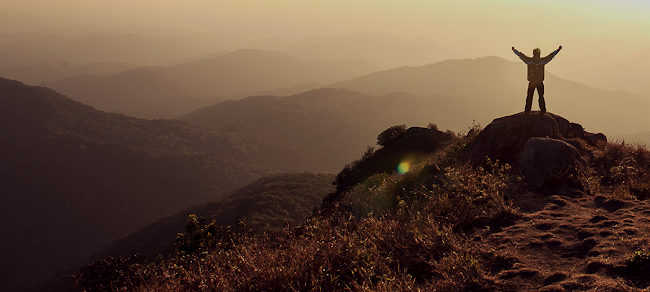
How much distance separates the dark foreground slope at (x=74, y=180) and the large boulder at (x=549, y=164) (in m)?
112

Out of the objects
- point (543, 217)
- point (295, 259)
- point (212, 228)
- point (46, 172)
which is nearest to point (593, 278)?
point (543, 217)

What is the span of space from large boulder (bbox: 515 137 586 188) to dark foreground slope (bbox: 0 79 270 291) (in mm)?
112008

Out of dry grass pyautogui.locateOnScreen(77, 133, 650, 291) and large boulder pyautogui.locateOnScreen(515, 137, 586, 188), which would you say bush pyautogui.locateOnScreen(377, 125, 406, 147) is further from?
dry grass pyautogui.locateOnScreen(77, 133, 650, 291)

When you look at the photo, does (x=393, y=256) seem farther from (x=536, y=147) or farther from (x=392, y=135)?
(x=392, y=135)

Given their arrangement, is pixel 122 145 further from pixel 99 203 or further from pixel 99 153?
pixel 99 203

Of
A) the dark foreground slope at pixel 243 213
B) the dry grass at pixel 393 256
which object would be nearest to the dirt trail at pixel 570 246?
the dry grass at pixel 393 256

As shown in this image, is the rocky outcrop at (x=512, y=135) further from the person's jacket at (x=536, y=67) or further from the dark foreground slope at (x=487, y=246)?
the dark foreground slope at (x=487, y=246)

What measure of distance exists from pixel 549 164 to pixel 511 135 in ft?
9.71

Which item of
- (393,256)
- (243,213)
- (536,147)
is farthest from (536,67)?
(243,213)

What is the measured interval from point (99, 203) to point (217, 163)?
44.2m

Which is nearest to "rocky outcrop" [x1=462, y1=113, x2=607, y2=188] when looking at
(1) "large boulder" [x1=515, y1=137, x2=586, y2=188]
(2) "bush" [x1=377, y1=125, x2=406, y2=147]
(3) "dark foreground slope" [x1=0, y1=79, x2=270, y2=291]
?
(1) "large boulder" [x1=515, y1=137, x2=586, y2=188]

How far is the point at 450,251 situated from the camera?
4.21 meters

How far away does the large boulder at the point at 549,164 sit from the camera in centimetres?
655

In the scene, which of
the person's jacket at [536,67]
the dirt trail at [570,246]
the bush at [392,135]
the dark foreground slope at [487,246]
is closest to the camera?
the dirt trail at [570,246]
